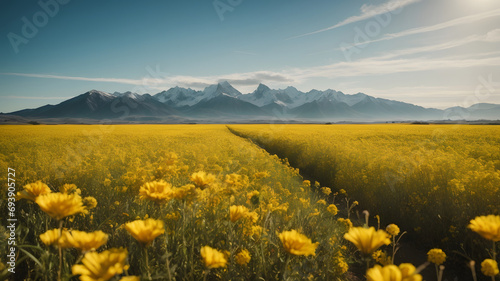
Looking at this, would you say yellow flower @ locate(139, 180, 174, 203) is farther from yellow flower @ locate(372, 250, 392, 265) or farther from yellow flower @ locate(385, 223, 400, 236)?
yellow flower @ locate(372, 250, 392, 265)

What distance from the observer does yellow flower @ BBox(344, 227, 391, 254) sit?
4.28 ft

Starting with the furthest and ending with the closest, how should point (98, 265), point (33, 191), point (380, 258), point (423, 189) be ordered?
1. point (423, 189)
2. point (380, 258)
3. point (33, 191)
4. point (98, 265)

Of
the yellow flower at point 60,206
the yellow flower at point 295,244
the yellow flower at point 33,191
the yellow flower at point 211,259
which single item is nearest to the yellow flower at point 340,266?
the yellow flower at point 295,244

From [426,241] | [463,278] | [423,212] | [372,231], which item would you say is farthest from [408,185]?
[372,231]

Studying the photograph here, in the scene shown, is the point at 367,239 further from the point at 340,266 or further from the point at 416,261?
the point at 416,261

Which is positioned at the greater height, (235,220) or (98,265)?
(98,265)

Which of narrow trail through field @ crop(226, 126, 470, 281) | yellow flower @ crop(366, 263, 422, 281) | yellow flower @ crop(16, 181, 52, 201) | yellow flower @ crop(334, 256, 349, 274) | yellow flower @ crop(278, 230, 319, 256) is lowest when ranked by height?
narrow trail through field @ crop(226, 126, 470, 281)

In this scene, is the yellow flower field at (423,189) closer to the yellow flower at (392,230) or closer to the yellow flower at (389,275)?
the yellow flower at (392,230)

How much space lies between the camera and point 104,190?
4762 millimetres

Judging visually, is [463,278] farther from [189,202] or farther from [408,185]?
[189,202]

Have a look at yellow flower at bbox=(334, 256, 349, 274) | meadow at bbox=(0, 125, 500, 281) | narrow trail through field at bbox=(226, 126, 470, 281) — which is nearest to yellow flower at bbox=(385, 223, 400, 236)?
meadow at bbox=(0, 125, 500, 281)

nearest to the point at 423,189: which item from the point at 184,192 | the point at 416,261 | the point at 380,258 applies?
the point at 416,261

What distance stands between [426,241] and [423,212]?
715 mm

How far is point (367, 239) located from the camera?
135 cm
